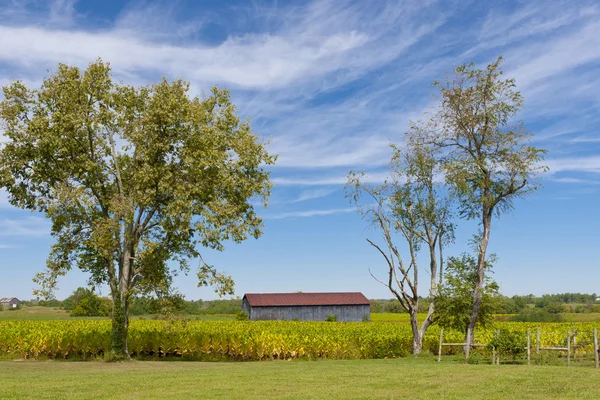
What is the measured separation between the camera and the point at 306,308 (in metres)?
85.2

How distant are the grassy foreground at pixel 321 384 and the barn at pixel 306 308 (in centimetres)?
5953

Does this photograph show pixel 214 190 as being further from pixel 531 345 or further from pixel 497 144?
pixel 531 345

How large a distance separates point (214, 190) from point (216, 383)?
1698 centimetres

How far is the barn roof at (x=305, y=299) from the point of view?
8488 centimetres

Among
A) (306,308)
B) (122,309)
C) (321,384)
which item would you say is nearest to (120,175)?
(122,309)

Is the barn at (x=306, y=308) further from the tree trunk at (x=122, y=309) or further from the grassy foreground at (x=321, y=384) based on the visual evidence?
the grassy foreground at (x=321, y=384)

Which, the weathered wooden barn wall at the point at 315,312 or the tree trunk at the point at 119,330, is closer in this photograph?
the tree trunk at the point at 119,330

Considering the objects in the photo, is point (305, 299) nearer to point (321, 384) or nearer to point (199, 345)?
point (199, 345)

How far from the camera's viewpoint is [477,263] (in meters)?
35.0

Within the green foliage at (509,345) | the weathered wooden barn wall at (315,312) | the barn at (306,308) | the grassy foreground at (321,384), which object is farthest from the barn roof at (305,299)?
the grassy foreground at (321,384)

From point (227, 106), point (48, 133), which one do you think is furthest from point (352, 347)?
point (48, 133)

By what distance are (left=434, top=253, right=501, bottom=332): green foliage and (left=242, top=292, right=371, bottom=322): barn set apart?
49.2 metres

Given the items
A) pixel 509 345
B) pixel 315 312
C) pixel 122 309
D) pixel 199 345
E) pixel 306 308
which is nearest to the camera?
pixel 509 345

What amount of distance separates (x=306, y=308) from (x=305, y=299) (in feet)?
5.69
